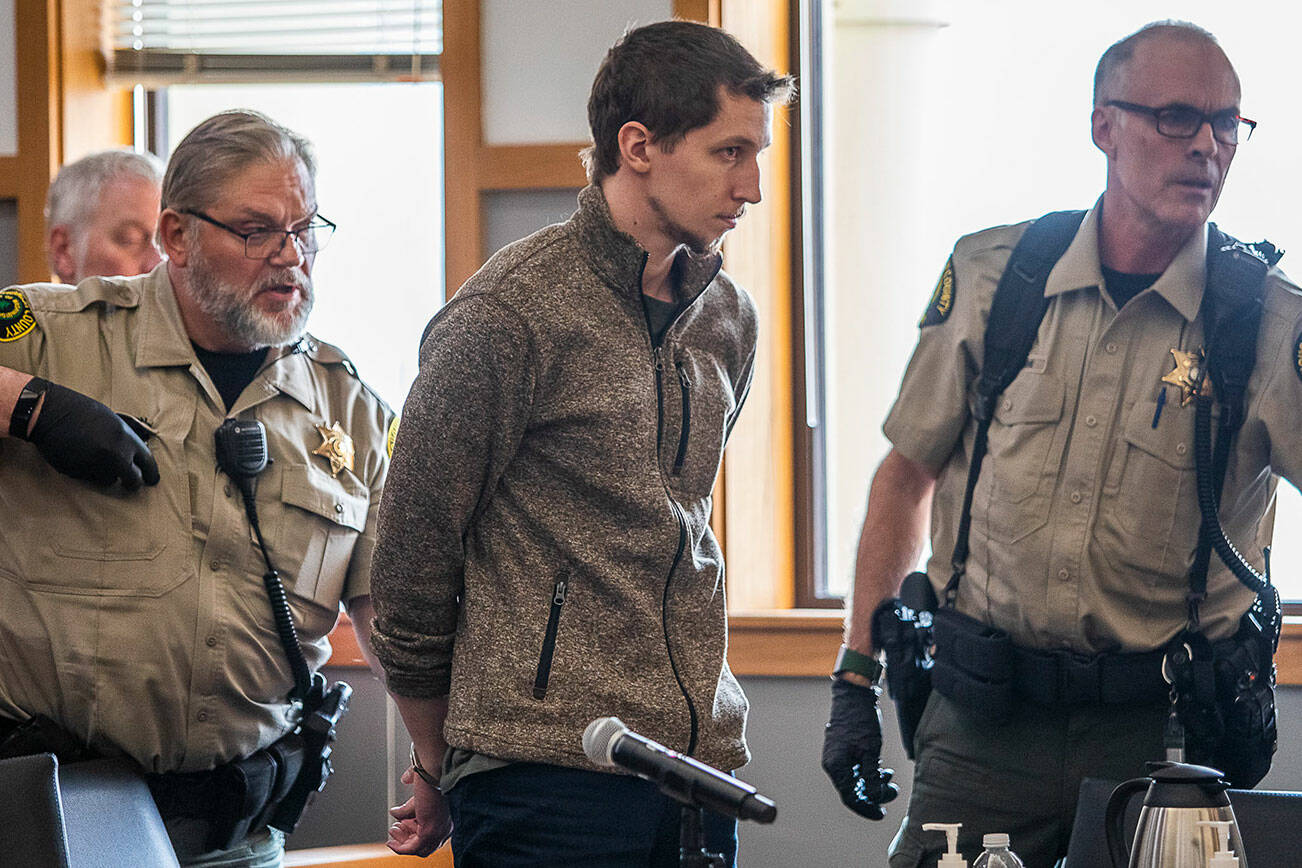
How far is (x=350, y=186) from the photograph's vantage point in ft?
11.5

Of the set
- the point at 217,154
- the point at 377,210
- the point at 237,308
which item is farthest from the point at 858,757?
the point at 377,210

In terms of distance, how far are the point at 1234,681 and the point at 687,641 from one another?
79 cm

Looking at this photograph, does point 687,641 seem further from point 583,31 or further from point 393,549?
point 583,31

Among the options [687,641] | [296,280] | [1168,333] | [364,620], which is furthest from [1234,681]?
[296,280]

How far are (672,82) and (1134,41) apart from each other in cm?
85

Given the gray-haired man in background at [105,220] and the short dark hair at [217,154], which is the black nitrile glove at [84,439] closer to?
Result: the short dark hair at [217,154]

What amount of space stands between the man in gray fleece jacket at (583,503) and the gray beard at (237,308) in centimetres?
58

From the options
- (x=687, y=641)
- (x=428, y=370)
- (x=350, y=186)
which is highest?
(x=350, y=186)

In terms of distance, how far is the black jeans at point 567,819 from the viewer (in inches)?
57.3

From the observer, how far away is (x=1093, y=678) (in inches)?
74.5

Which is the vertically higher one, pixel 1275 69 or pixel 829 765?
pixel 1275 69

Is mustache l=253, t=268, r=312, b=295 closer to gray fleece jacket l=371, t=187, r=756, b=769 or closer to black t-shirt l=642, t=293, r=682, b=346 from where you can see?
gray fleece jacket l=371, t=187, r=756, b=769

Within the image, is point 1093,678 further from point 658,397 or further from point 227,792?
point 227,792

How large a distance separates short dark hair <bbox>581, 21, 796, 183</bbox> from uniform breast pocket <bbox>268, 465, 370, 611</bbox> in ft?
Answer: 2.47
